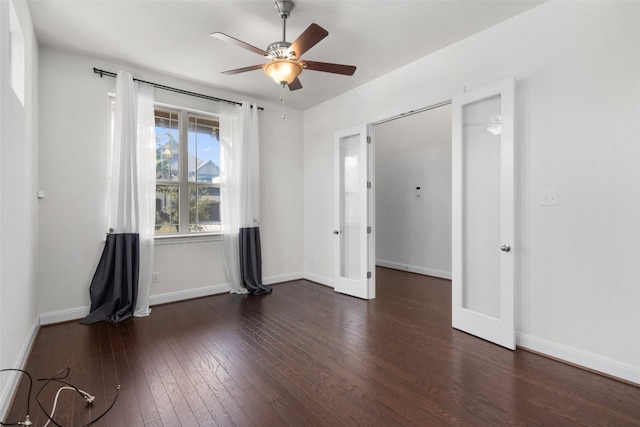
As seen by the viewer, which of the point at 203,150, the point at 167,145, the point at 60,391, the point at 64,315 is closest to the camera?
the point at 60,391

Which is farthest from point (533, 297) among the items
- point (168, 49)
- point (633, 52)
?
point (168, 49)

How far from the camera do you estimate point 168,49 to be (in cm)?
335

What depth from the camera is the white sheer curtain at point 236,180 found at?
444 cm

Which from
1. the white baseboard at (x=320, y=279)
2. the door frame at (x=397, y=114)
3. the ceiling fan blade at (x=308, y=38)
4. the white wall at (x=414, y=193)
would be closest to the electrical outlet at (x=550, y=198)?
the door frame at (x=397, y=114)

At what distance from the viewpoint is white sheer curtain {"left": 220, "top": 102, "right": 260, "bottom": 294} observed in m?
4.44

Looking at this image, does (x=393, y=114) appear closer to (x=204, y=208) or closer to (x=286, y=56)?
(x=286, y=56)

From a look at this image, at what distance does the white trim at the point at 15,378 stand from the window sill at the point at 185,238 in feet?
4.81

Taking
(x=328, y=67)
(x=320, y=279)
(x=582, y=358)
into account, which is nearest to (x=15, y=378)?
(x=328, y=67)

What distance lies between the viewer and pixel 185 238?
13.9 ft

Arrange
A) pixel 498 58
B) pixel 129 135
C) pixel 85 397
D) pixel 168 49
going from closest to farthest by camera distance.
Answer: pixel 85 397 < pixel 498 58 < pixel 168 49 < pixel 129 135

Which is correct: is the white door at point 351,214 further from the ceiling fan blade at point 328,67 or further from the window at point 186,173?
the window at point 186,173

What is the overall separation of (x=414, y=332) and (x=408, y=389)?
1039 mm

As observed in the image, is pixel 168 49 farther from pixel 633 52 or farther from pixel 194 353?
pixel 633 52

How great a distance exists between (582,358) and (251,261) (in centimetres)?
383
